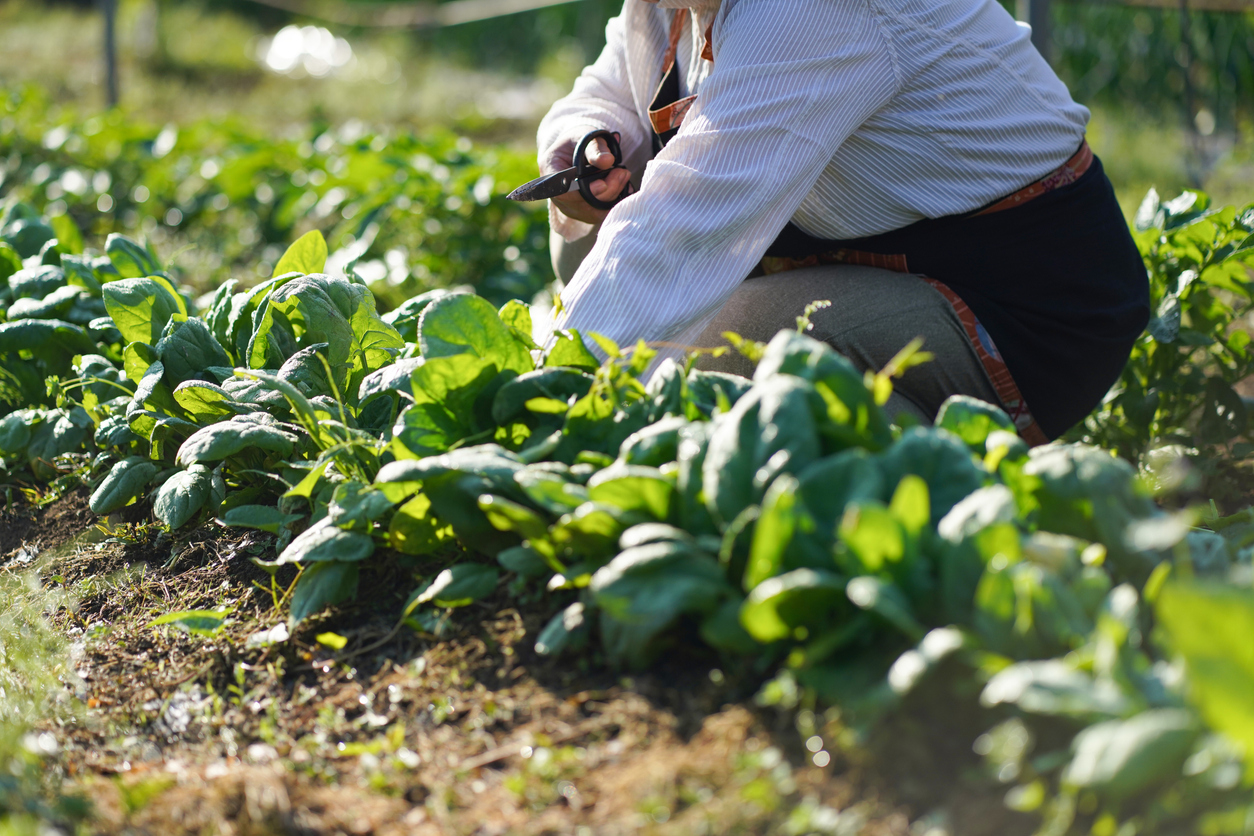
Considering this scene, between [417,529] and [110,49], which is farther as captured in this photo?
[110,49]

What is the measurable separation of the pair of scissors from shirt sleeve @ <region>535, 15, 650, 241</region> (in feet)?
0.45

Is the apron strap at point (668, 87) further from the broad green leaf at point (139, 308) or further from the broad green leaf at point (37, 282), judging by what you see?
the broad green leaf at point (37, 282)

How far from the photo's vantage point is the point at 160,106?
9.40 m

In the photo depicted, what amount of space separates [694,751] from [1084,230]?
1.55 m

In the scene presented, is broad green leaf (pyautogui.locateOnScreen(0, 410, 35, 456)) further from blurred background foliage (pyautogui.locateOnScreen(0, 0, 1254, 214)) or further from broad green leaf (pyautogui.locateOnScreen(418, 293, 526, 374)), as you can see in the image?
blurred background foliage (pyautogui.locateOnScreen(0, 0, 1254, 214))

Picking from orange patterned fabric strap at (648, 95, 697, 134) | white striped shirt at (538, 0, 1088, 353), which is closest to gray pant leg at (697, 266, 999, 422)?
white striped shirt at (538, 0, 1088, 353)

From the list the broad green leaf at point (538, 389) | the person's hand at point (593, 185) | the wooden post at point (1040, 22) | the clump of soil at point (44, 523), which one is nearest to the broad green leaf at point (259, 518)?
the broad green leaf at point (538, 389)

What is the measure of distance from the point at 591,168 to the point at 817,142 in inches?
27.0

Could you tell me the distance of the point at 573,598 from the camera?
1.40m

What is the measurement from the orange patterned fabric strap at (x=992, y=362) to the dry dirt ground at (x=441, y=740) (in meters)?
1.16

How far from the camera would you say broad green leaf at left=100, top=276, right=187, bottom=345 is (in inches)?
79.4

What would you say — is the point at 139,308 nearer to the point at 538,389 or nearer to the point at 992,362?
the point at 538,389

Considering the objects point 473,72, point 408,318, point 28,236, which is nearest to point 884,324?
point 408,318

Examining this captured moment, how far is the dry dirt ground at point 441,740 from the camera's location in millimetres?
1048
